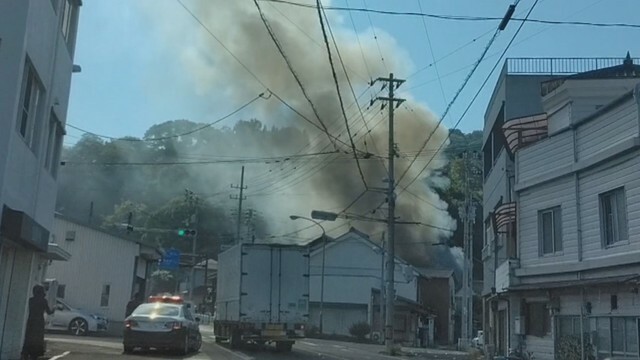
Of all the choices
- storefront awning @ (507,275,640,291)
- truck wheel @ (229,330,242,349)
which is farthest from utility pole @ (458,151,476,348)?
storefront awning @ (507,275,640,291)

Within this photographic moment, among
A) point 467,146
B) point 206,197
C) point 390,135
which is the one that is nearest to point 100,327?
point 390,135

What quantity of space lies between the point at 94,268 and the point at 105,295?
4.84ft

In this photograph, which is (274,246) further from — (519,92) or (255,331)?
(519,92)

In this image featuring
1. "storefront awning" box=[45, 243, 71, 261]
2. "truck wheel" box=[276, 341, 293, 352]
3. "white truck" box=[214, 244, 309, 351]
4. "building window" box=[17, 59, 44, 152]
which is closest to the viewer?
"building window" box=[17, 59, 44, 152]

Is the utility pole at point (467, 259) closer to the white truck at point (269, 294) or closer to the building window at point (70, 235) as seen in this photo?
the white truck at point (269, 294)

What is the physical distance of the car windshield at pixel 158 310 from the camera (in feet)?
62.4

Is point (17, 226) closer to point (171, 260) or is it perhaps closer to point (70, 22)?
point (70, 22)

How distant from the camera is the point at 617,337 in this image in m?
16.5

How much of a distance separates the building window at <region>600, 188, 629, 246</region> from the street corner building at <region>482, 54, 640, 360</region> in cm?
2

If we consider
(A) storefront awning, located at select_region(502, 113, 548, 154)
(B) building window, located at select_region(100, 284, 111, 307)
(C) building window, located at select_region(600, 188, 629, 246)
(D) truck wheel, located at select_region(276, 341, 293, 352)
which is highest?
(A) storefront awning, located at select_region(502, 113, 548, 154)

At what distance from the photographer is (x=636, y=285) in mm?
15414

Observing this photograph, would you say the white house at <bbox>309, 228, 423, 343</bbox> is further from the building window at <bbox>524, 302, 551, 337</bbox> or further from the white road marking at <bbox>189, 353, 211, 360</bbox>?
the white road marking at <bbox>189, 353, 211, 360</bbox>

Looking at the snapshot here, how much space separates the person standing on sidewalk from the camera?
46.9ft

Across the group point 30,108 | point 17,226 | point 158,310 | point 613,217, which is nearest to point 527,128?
point 613,217
